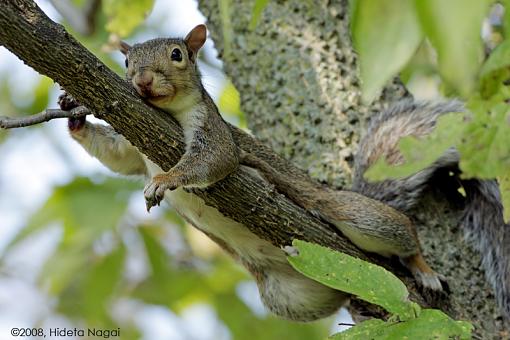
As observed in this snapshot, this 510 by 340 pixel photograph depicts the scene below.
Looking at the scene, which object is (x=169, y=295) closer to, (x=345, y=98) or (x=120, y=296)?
(x=120, y=296)

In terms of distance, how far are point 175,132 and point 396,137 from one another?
924 millimetres

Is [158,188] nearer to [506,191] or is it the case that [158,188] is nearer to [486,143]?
[506,191]

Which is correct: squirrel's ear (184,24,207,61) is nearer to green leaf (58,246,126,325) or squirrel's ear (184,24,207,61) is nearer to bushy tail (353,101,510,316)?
bushy tail (353,101,510,316)

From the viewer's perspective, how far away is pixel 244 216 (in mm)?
2068

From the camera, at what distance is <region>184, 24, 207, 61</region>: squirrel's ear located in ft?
9.08

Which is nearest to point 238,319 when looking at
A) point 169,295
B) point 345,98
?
point 169,295

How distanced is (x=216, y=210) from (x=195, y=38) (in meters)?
0.68

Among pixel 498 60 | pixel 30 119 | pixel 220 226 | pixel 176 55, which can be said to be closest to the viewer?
pixel 498 60

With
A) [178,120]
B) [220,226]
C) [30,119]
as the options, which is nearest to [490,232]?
[220,226]

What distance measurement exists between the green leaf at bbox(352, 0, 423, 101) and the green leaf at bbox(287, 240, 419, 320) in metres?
0.52

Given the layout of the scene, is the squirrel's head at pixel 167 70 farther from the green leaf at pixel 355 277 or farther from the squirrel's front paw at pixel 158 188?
the green leaf at pixel 355 277

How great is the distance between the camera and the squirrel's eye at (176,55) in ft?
8.51

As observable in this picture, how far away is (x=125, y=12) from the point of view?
7.83ft

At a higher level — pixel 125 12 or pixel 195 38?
pixel 125 12
